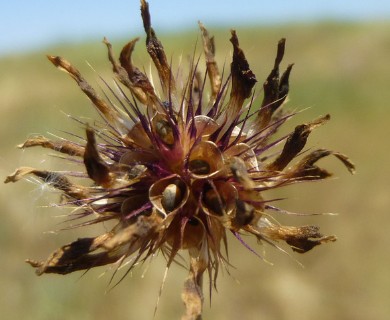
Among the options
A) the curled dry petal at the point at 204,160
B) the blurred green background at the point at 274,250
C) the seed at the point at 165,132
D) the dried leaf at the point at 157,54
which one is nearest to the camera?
the curled dry petal at the point at 204,160

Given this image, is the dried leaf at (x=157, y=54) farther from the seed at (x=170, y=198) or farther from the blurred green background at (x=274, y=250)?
the seed at (x=170, y=198)

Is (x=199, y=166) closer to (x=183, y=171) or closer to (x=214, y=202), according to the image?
(x=183, y=171)

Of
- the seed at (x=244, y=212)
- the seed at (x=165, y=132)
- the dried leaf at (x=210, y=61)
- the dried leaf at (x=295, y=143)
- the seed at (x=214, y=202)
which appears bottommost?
the seed at (x=214, y=202)

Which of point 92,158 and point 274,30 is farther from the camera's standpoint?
point 274,30

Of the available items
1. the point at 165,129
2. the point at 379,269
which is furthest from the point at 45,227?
the point at 165,129

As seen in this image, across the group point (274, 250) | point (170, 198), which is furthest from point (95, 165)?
point (274, 250)

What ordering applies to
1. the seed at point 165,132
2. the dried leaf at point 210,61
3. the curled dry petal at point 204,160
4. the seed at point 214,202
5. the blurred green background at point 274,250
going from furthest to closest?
the blurred green background at point 274,250, the dried leaf at point 210,61, the seed at point 165,132, the curled dry petal at point 204,160, the seed at point 214,202

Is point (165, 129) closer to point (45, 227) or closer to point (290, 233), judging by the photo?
point (290, 233)

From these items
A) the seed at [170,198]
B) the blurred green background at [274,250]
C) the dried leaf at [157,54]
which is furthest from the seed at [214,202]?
the dried leaf at [157,54]
